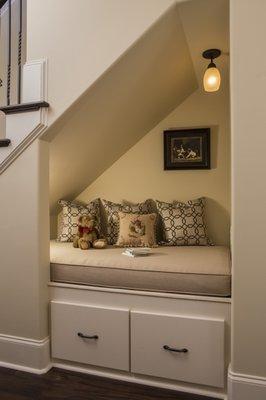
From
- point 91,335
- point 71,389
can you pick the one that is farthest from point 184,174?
point 71,389

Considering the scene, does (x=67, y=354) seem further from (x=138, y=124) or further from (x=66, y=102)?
(x=138, y=124)

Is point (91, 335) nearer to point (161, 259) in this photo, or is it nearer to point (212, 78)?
point (161, 259)

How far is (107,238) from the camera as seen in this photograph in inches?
101

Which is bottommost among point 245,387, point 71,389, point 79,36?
point 71,389

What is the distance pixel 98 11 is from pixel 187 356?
6.53ft

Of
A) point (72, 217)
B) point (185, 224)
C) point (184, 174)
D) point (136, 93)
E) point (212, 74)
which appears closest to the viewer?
point (212, 74)

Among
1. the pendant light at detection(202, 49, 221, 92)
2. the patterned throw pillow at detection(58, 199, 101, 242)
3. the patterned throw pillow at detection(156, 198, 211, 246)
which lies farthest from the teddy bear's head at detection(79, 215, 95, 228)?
the pendant light at detection(202, 49, 221, 92)

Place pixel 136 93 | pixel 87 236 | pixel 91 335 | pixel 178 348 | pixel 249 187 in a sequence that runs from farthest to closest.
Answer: pixel 87 236 → pixel 136 93 → pixel 91 335 → pixel 178 348 → pixel 249 187

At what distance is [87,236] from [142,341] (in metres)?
0.90

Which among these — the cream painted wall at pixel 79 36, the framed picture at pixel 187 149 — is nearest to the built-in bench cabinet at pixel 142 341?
the cream painted wall at pixel 79 36

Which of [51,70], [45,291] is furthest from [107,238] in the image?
[51,70]

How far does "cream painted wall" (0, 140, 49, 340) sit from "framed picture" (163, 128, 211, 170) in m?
1.24

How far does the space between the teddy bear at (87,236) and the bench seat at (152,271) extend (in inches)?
8.0

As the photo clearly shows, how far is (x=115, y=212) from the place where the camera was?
2.57 metres
